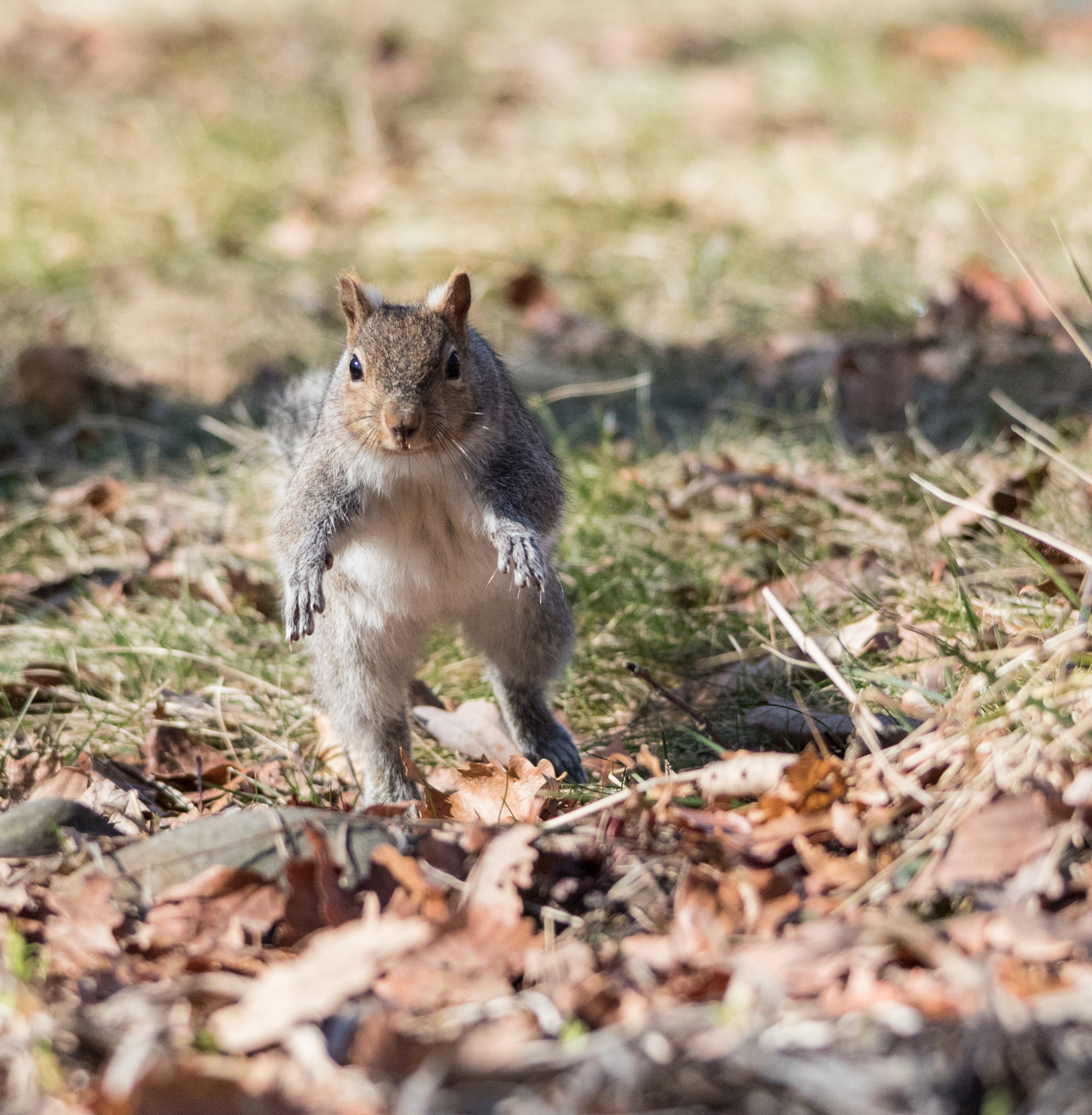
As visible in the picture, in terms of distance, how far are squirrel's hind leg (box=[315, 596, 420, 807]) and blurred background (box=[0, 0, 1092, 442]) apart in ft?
6.22

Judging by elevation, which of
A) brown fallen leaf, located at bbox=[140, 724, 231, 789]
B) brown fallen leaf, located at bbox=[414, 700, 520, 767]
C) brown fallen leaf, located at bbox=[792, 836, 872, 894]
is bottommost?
brown fallen leaf, located at bbox=[414, 700, 520, 767]

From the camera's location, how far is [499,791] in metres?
2.04

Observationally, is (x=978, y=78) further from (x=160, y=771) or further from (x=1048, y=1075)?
(x=1048, y=1075)

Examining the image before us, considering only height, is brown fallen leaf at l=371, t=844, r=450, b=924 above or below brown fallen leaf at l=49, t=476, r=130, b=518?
above

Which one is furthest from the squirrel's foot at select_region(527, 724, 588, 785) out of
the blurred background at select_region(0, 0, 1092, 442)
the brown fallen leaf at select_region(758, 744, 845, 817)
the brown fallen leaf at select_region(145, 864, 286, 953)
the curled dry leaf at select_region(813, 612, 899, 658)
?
the blurred background at select_region(0, 0, 1092, 442)

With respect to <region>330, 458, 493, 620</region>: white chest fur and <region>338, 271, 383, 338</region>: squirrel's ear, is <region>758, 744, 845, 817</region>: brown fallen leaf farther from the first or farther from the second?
<region>338, 271, 383, 338</region>: squirrel's ear

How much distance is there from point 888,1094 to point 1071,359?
3.33 metres

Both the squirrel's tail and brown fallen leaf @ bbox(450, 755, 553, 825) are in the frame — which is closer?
brown fallen leaf @ bbox(450, 755, 553, 825)

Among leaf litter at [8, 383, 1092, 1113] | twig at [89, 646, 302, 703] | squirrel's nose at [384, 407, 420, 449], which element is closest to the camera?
leaf litter at [8, 383, 1092, 1113]

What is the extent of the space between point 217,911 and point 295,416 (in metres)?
1.52

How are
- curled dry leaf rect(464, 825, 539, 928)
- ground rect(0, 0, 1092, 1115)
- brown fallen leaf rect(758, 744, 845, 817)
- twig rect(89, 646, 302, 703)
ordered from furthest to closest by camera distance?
1. twig rect(89, 646, 302, 703)
2. brown fallen leaf rect(758, 744, 845, 817)
3. curled dry leaf rect(464, 825, 539, 928)
4. ground rect(0, 0, 1092, 1115)

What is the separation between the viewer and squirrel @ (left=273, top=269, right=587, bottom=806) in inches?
84.7

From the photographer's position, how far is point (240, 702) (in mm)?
2695

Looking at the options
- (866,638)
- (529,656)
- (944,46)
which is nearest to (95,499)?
(529,656)
